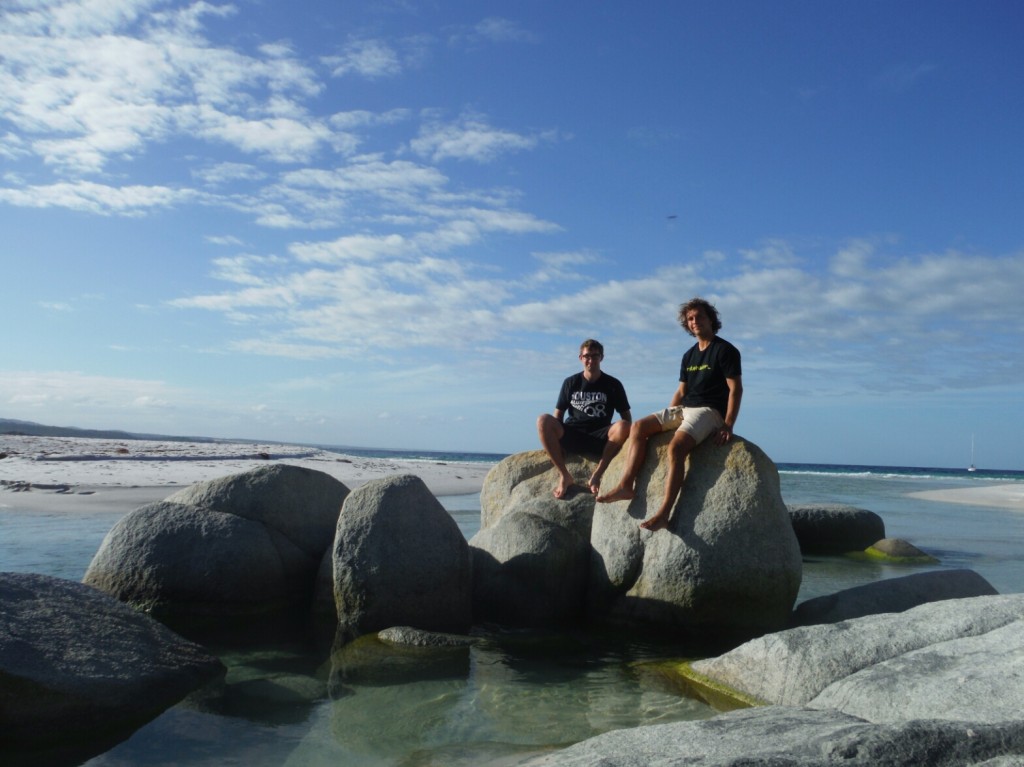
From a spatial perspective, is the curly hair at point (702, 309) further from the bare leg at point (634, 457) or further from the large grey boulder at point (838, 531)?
the large grey boulder at point (838, 531)

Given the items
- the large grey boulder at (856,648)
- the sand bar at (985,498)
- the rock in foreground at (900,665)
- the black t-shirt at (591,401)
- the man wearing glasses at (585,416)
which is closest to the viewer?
the rock in foreground at (900,665)

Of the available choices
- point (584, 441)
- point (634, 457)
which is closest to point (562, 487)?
point (584, 441)

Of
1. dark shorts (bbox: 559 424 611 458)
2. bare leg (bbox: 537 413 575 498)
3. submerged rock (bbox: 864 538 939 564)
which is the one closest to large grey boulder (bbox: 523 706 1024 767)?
bare leg (bbox: 537 413 575 498)

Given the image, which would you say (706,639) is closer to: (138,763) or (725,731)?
(725,731)

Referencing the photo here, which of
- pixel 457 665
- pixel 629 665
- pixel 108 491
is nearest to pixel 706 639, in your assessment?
pixel 629 665

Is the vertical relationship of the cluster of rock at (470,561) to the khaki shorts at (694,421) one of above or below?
below

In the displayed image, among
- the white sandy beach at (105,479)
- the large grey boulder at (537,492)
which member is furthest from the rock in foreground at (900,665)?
the white sandy beach at (105,479)

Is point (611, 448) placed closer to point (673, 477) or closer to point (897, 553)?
point (673, 477)

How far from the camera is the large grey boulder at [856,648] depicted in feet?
15.6

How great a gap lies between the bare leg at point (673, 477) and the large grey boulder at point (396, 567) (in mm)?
1656

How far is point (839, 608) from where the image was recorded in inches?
271

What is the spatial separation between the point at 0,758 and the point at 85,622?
3.24 ft

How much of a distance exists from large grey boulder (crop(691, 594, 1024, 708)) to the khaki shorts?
1974 millimetres

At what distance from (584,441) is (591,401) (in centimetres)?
46
